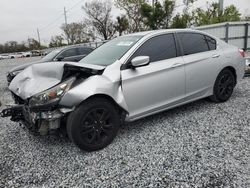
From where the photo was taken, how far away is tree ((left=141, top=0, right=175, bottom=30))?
24.4 m

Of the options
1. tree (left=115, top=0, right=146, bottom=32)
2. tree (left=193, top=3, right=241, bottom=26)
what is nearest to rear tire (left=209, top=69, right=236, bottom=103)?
tree (left=193, top=3, right=241, bottom=26)

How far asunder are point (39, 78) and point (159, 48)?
6.40 feet

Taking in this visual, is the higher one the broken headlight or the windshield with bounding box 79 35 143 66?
the windshield with bounding box 79 35 143 66

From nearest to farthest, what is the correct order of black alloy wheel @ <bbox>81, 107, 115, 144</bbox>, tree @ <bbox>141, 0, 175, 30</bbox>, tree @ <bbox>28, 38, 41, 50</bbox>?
black alloy wheel @ <bbox>81, 107, 115, 144</bbox>
tree @ <bbox>141, 0, 175, 30</bbox>
tree @ <bbox>28, 38, 41, 50</bbox>

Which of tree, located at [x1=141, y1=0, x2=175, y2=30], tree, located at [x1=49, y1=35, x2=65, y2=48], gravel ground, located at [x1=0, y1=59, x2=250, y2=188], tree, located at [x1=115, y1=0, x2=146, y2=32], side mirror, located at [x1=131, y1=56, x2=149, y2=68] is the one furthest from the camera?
tree, located at [x1=49, y1=35, x2=65, y2=48]

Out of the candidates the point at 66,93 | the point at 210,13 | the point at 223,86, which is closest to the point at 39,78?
the point at 66,93

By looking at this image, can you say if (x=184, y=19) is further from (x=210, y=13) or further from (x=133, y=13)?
(x=133, y=13)

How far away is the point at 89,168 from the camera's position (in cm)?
276

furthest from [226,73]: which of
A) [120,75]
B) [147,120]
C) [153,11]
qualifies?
[153,11]

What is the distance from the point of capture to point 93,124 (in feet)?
10.0

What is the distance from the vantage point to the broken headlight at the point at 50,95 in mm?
2846

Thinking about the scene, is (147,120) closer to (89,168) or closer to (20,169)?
(89,168)

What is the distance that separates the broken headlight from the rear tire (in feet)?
9.79

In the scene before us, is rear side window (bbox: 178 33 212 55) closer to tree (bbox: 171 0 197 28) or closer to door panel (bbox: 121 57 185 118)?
door panel (bbox: 121 57 185 118)
